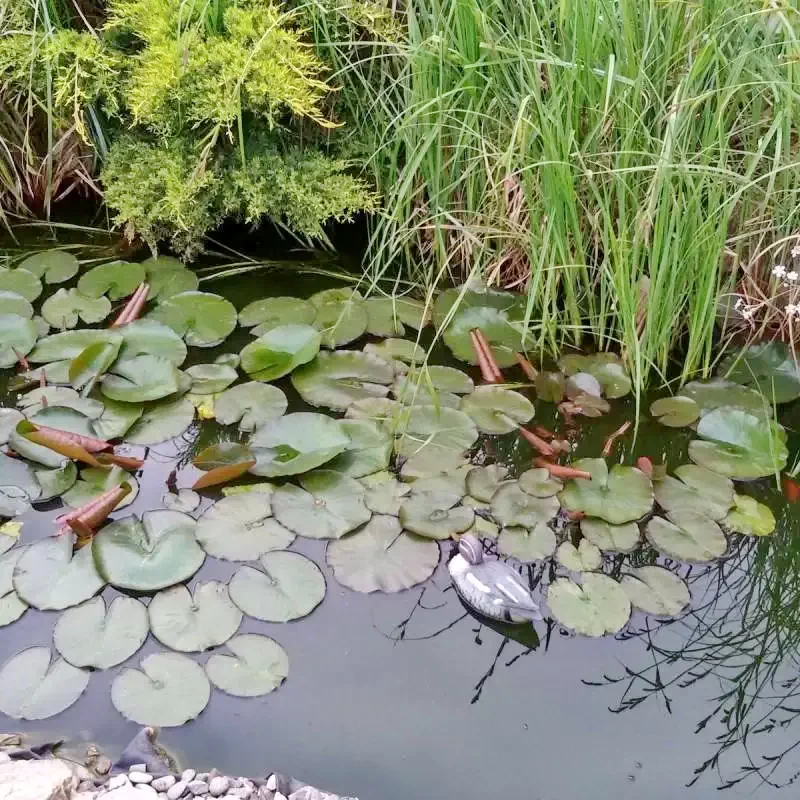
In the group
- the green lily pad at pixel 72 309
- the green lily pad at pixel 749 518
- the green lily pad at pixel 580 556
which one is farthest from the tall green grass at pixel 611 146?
the green lily pad at pixel 72 309

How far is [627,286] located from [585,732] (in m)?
1.16

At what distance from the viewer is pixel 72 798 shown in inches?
54.5

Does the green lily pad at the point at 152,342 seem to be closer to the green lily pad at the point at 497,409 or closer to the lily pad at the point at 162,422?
the lily pad at the point at 162,422

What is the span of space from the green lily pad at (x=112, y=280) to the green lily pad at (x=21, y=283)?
14cm

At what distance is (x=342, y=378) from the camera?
7.51 feet

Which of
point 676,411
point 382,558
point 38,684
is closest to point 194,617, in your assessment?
point 38,684

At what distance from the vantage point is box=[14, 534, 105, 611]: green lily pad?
1.70 metres

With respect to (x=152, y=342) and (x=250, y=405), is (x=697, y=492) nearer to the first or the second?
(x=250, y=405)

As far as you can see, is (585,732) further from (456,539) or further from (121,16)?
(121,16)

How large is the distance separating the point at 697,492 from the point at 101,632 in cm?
146

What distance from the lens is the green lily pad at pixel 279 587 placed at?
5.65 ft

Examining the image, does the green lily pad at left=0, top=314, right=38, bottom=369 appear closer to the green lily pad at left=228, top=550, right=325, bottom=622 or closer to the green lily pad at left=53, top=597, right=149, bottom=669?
the green lily pad at left=53, top=597, right=149, bottom=669

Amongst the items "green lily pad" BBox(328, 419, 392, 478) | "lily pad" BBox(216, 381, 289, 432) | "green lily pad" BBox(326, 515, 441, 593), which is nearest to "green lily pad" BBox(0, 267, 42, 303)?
"lily pad" BBox(216, 381, 289, 432)

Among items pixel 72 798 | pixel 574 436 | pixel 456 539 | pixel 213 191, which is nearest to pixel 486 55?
pixel 213 191
